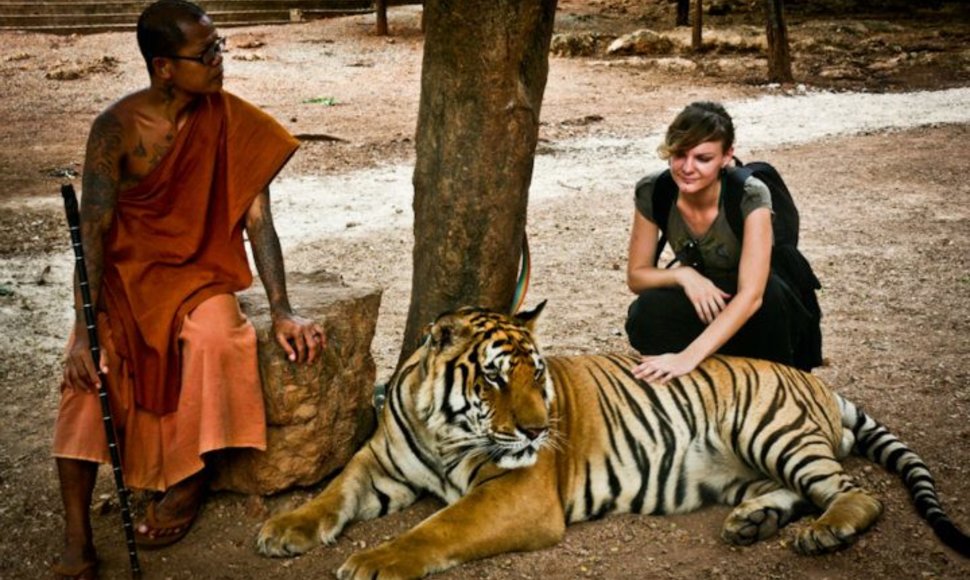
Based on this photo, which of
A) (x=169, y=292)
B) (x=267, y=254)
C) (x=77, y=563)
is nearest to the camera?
(x=77, y=563)

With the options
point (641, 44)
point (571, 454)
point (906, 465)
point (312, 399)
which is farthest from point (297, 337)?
point (641, 44)

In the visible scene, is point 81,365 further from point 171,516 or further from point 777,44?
point 777,44

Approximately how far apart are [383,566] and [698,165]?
6.60ft

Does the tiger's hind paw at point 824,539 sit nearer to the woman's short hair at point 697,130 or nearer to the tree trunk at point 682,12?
the woman's short hair at point 697,130

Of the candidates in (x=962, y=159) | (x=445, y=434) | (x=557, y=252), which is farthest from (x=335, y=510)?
(x=962, y=159)

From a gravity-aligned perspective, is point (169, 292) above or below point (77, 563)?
above

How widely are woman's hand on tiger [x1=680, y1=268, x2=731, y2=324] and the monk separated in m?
1.54

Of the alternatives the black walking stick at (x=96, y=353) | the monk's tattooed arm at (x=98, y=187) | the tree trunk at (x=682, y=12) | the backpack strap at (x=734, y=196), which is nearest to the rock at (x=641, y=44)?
the tree trunk at (x=682, y=12)

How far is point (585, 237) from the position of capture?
27.4ft

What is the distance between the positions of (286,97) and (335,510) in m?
11.2

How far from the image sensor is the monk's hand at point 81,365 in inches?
142

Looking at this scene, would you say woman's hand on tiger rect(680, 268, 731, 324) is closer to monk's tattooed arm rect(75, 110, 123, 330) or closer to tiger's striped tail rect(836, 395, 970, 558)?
tiger's striped tail rect(836, 395, 970, 558)

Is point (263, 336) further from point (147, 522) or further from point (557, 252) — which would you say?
point (557, 252)

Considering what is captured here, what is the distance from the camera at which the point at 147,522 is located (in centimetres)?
392
